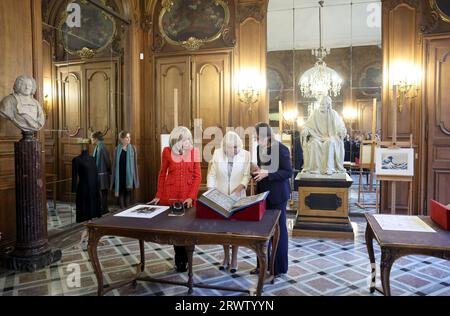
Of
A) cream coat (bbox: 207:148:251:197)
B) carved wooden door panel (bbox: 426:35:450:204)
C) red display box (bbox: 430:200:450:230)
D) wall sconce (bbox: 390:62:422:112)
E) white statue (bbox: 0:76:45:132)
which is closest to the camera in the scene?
red display box (bbox: 430:200:450:230)

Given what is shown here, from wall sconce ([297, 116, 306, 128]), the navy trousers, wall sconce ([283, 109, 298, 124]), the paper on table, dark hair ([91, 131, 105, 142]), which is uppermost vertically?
wall sconce ([283, 109, 298, 124])

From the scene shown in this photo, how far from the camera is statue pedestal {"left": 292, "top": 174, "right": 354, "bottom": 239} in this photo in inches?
214

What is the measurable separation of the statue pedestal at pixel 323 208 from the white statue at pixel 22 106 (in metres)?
3.94

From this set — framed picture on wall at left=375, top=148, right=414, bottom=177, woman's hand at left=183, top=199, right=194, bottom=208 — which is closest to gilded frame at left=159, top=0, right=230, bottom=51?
framed picture on wall at left=375, top=148, right=414, bottom=177

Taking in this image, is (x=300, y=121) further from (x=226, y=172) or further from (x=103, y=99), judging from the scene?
(x=103, y=99)

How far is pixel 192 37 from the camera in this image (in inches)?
286

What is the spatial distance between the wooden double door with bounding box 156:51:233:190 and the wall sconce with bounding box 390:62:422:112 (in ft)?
10.4

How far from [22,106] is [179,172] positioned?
2.12 metres

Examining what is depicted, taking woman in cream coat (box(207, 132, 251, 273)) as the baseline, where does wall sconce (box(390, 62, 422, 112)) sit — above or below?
above

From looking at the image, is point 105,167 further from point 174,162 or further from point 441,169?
point 441,169

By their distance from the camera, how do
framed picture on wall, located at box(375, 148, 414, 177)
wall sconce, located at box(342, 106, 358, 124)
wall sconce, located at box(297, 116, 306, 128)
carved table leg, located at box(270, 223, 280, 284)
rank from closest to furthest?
carved table leg, located at box(270, 223, 280, 284)
framed picture on wall, located at box(375, 148, 414, 177)
wall sconce, located at box(342, 106, 358, 124)
wall sconce, located at box(297, 116, 306, 128)

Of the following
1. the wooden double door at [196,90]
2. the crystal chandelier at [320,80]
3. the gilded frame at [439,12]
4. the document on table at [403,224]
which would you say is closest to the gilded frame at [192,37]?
the wooden double door at [196,90]

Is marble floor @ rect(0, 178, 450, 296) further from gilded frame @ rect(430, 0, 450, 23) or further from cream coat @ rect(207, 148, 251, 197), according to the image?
gilded frame @ rect(430, 0, 450, 23)

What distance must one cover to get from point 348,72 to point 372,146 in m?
1.56
